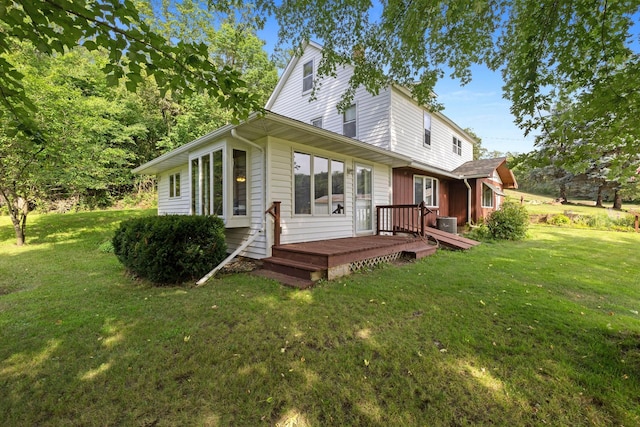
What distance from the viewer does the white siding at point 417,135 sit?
9.94 m

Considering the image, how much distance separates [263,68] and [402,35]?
19.2 meters

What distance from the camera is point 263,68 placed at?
21141 millimetres

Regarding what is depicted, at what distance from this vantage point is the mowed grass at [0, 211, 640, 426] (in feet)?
6.22

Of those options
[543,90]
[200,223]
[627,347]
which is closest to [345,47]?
[543,90]

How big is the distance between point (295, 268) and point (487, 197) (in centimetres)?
1298

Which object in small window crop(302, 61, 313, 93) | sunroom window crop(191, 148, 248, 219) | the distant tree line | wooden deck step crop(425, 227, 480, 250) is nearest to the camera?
the distant tree line

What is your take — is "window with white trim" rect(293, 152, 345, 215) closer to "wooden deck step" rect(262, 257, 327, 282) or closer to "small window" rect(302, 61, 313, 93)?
"wooden deck step" rect(262, 257, 327, 282)

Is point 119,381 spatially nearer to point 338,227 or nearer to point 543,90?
point 543,90

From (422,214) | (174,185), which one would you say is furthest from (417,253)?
(174,185)

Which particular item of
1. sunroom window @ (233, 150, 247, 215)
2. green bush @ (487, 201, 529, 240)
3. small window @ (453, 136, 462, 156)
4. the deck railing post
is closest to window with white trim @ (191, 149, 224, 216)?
sunroom window @ (233, 150, 247, 215)

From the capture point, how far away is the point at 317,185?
696cm

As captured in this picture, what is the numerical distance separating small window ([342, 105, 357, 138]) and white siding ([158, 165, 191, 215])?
6039 mm

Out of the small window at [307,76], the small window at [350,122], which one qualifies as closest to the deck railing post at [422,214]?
the small window at [350,122]

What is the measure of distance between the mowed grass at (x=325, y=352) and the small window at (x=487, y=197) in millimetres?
9041
